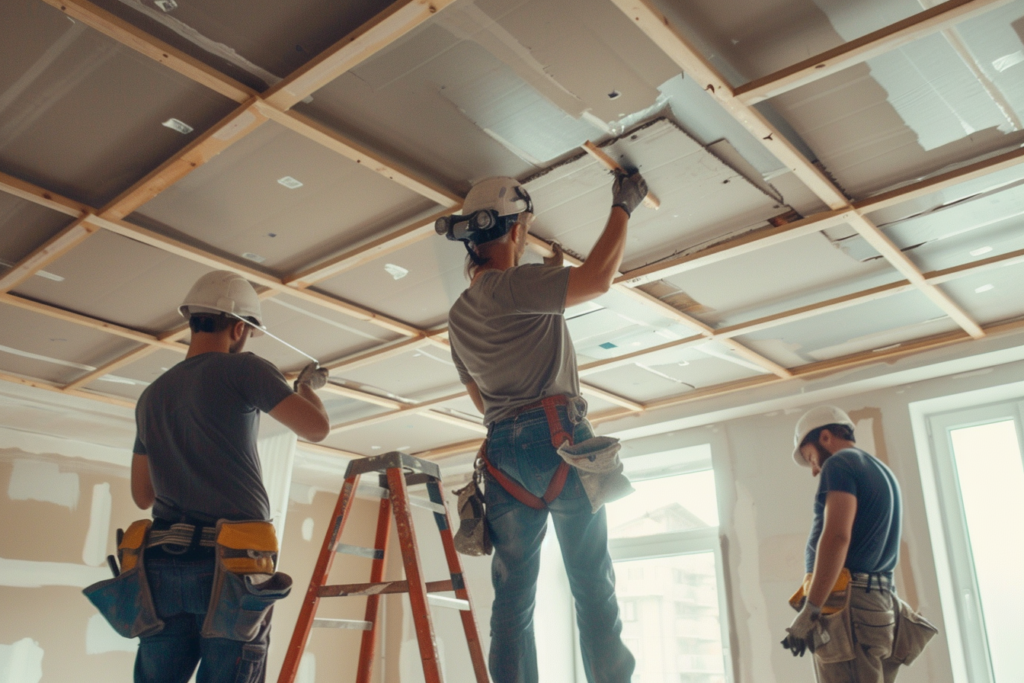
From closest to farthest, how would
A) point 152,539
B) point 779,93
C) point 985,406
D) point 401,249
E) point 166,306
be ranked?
1. point 152,539
2. point 779,93
3. point 401,249
4. point 166,306
5. point 985,406

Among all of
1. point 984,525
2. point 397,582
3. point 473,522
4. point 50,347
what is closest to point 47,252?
point 50,347

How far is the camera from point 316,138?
263cm

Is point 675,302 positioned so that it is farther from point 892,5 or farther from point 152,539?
point 152,539

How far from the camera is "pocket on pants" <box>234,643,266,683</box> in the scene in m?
1.55

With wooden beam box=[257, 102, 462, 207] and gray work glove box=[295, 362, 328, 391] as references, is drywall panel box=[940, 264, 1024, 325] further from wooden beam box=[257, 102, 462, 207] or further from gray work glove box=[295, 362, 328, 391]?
gray work glove box=[295, 362, 328, 391]

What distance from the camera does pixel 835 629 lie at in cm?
247

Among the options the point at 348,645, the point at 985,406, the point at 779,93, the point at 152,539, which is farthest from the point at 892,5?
the point at 348,645

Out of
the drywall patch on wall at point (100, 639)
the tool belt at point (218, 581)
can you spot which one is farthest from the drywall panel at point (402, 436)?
the tool belt at point (218, 581)

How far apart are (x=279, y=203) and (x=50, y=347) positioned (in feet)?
7.10

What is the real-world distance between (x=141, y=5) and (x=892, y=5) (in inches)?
85.3

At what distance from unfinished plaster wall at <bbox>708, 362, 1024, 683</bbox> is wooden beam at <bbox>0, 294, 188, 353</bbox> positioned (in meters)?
3.52

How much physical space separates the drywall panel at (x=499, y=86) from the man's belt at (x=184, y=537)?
1491 millimetres

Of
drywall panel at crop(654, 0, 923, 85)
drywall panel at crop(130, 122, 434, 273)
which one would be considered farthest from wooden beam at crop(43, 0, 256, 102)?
drywall panel at crop(654, 0, 923, 85)

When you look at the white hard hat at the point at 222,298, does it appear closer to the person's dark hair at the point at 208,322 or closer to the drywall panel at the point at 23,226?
the person's dark hair at the point at 208,322
